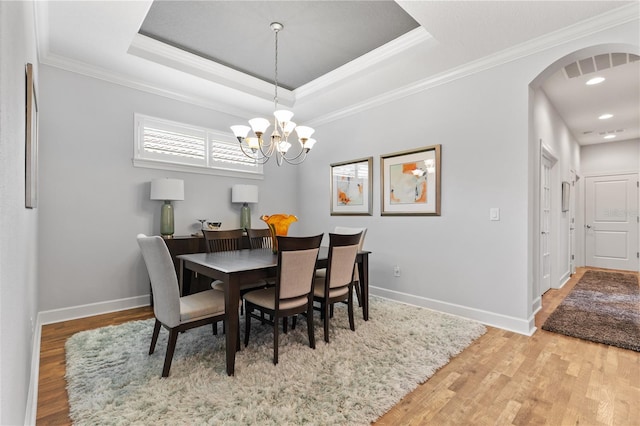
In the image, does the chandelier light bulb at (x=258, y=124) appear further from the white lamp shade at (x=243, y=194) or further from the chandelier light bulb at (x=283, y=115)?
the white lamp shade at (x=243, y=194)

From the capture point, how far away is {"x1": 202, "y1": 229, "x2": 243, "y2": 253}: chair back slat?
3.37m

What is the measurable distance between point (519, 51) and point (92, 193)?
14.8 feet

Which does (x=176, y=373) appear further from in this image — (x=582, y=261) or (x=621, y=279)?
(x=582, y=261)

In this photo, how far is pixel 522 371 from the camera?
88.7 inches

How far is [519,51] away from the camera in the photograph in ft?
9.79

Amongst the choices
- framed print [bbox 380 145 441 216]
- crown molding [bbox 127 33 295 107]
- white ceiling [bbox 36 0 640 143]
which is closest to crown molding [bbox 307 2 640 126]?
white ceiling [bbox 36 0 640 143]

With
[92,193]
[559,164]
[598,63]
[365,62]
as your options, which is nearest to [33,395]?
[92,193]

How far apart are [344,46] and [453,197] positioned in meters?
1.99

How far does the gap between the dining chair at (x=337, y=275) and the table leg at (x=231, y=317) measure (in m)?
0.72

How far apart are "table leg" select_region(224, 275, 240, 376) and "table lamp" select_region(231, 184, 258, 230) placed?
2.31 meters

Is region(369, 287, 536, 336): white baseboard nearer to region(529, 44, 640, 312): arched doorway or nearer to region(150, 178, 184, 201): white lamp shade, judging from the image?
region(529, 44, 640, 312): arched doorway

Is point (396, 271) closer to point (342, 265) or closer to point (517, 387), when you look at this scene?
point (342, 265)

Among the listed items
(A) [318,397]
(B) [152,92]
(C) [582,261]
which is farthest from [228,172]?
(C) [582,261]

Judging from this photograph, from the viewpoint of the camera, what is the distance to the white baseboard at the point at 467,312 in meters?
2.97
